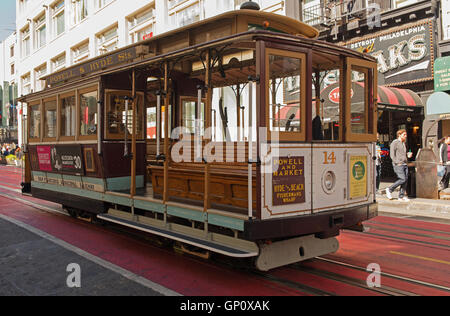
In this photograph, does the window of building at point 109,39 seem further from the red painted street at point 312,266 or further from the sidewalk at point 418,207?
the sidewalk at point 418,207

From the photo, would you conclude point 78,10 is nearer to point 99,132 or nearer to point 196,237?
point 99,132

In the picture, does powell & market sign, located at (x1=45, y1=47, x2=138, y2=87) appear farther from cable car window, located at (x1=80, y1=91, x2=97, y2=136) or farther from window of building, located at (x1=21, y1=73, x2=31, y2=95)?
window of building, located at (x1=21, y1=73, x2=31, y2=95)

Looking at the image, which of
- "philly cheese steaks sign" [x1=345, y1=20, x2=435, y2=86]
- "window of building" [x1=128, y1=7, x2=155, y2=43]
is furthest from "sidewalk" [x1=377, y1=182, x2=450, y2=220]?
"window of building" [x1=128, y1=7, x2=155, y2=43]

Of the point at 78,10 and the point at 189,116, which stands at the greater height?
the point at 78,10

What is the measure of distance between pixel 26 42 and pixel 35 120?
117 ft

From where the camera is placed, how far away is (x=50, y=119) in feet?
28.9

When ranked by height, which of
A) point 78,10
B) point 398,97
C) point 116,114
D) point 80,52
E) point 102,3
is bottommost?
point 116,114

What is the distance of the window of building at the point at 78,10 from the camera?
28.5 metres

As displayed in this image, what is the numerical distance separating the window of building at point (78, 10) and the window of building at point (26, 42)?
11.3 metres

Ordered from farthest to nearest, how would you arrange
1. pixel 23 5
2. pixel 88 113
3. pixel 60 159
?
pixel 23 5
pixel 60 159
pixel 88 113

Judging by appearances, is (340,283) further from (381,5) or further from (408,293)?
(381,5)

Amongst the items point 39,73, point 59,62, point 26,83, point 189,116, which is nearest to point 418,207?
point 189,116

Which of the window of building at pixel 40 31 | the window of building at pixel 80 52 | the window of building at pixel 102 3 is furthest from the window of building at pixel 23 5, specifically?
the window of building at pixel 102 3
